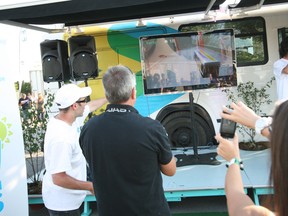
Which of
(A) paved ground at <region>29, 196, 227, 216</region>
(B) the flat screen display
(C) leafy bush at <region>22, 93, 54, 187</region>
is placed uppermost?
(B) the flat screen display

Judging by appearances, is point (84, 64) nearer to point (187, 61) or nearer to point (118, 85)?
point (187, 61)

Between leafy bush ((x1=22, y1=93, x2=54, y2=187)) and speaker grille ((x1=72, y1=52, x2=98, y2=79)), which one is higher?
speaker grille ((x1=72, y1=52, x2=98, y2=79))

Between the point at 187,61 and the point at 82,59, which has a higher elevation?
the point at 82,59

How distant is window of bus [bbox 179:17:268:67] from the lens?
18.5 feet

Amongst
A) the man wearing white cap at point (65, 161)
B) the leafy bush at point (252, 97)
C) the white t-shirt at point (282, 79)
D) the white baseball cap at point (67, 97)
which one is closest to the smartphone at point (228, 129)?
the man wearing white cap at point (65, 161)

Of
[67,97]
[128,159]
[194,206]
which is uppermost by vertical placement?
[67,97]

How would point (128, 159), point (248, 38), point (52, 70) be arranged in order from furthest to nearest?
point (248, 38), point (52, 70), point (128, 159)

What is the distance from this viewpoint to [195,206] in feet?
15.1

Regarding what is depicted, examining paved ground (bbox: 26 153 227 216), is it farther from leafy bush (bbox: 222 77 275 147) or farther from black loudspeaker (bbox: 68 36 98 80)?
black loudspeaker (bbox: 68 36 98 80)

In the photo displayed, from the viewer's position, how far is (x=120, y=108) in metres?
1.98

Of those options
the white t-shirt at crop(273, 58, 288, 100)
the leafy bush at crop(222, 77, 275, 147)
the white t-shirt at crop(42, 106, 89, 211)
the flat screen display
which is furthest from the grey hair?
the leafy bush at crop(222, 77, 275, 147)

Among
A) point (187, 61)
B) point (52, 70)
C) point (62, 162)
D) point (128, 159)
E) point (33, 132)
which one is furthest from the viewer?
point (187, 61)

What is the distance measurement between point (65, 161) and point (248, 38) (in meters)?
4.30

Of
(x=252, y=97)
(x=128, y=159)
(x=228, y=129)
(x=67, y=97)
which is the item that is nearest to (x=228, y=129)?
(x=228, y=129)
